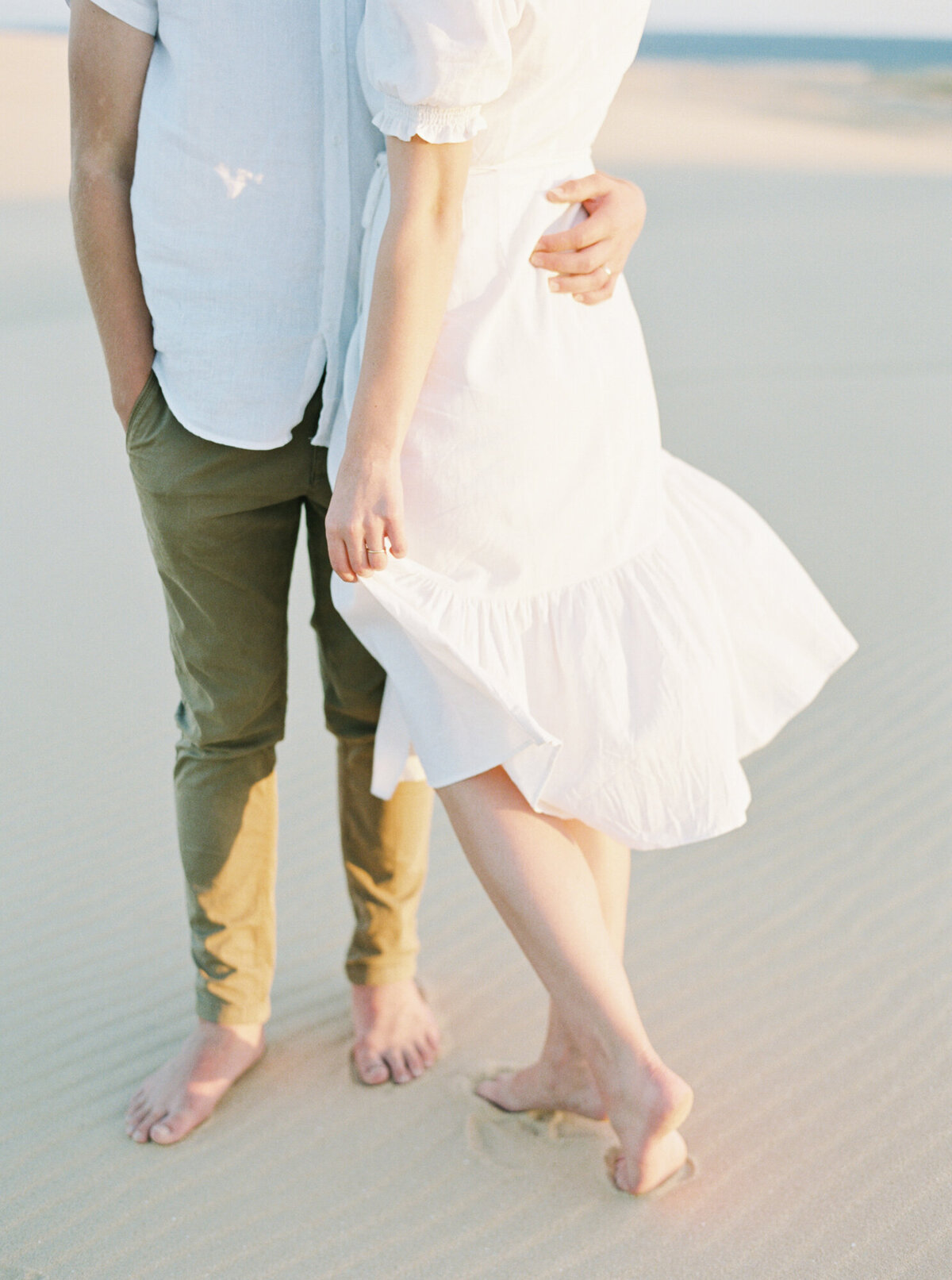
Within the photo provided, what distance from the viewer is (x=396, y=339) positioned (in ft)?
5.76

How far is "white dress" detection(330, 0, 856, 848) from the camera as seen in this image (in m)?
1.83

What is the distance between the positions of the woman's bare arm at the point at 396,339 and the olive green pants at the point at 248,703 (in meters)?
0.27

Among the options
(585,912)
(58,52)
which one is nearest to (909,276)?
(585,912)

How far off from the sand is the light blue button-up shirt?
129cm

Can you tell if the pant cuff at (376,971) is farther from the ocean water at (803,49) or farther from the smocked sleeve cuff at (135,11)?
the ocean water at (803,49)

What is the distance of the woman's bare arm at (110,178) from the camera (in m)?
1.89

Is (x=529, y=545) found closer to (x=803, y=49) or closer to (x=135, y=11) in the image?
(x=135, y=11)

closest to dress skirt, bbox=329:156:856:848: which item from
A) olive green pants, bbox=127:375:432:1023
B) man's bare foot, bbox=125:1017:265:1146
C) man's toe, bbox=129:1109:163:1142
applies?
olive green pants, bbox=127:375:432:1023

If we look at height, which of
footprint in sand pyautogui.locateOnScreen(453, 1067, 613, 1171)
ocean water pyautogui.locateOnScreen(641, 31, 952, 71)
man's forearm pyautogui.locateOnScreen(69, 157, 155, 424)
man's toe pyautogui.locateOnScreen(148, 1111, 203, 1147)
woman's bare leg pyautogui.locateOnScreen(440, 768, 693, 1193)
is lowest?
ocean water pyautogui.locateOnScreen(641, 31, 952, 71)

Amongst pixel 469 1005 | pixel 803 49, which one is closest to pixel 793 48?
pixel 803 49

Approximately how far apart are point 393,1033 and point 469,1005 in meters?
0.23

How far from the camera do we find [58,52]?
97.5 ft

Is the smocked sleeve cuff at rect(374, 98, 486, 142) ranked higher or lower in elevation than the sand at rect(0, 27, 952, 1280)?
higher

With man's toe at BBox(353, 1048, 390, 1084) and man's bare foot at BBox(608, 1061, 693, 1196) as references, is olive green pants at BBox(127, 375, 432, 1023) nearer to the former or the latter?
man's toe at BBox(353, 1048, 390, 1084)
